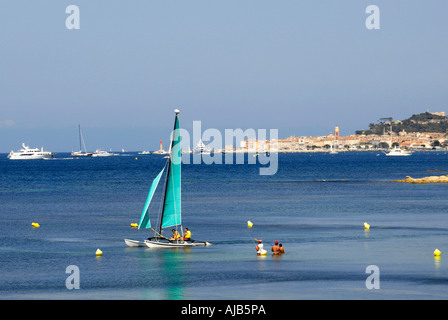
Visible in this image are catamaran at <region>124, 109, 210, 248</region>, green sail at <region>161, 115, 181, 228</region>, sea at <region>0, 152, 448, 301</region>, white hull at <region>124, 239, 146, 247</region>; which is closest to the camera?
sea at <region>0, 152, 448, 301</region>

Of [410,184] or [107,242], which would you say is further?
[410,184]

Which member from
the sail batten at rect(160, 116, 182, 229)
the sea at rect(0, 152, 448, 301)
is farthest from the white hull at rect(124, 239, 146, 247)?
the sail batten at rect(160, 116, 182, 229)

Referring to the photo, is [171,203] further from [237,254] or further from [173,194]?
[237,254]

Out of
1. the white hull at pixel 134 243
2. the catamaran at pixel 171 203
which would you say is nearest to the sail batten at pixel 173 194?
the catamaran at pixel 171 203

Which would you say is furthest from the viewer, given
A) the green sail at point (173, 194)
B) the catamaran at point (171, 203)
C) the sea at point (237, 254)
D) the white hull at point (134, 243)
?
the white hull at point (134, 243)

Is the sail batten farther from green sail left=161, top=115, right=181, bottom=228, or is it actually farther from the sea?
the sea

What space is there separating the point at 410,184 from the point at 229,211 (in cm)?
6213

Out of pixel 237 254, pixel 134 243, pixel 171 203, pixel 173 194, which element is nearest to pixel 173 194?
pixel 173 194

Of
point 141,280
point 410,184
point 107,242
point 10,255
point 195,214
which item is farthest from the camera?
point 410,184

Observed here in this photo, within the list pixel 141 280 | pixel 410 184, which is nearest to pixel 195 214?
pixel 141 280

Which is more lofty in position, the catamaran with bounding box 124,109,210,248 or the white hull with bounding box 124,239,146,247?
the catamaran with bounding box 124,109,210,248

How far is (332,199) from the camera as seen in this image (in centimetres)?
11188

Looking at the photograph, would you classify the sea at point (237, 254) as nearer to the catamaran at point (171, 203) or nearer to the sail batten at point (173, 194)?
the catamaran at point (171, 203)
